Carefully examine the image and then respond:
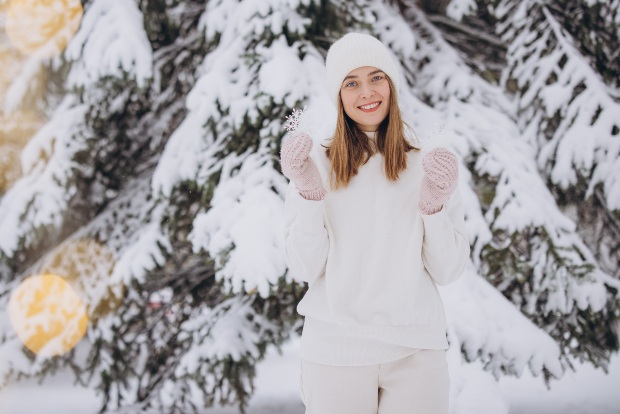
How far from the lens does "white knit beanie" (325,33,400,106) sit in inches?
75.6

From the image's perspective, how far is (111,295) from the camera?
5090 millimetres

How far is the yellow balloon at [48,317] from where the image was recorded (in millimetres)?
4832

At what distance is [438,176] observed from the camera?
1629mm

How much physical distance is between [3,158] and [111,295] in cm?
237

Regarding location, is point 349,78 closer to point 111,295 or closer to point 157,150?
point 111,295

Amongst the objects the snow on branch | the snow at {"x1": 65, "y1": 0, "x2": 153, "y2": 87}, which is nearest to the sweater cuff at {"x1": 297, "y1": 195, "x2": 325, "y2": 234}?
the snow at {"x1": 65, "y1": 0, "x2": 153, "y2": 87}

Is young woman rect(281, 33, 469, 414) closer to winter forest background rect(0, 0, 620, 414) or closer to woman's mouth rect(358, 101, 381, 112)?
woman's mouth rect(358, 101, 381, 112)

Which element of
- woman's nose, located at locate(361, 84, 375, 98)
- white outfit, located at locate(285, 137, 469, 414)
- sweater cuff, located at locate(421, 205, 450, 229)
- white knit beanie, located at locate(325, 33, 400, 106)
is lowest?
white outfit, located at locate(285, 137, 469, 414)

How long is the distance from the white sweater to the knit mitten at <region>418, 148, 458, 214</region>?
0.12 metres

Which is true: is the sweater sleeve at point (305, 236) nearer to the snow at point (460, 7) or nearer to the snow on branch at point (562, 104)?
the snow on branch at point (562, 104)

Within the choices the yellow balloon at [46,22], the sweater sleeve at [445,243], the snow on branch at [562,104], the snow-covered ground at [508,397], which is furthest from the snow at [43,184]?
the snow on branch at [562,104]

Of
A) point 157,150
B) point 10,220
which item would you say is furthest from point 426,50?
point 10,220

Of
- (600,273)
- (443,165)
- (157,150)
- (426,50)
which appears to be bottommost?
(600,273)

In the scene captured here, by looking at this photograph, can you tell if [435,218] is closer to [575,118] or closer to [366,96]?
[366,96]
